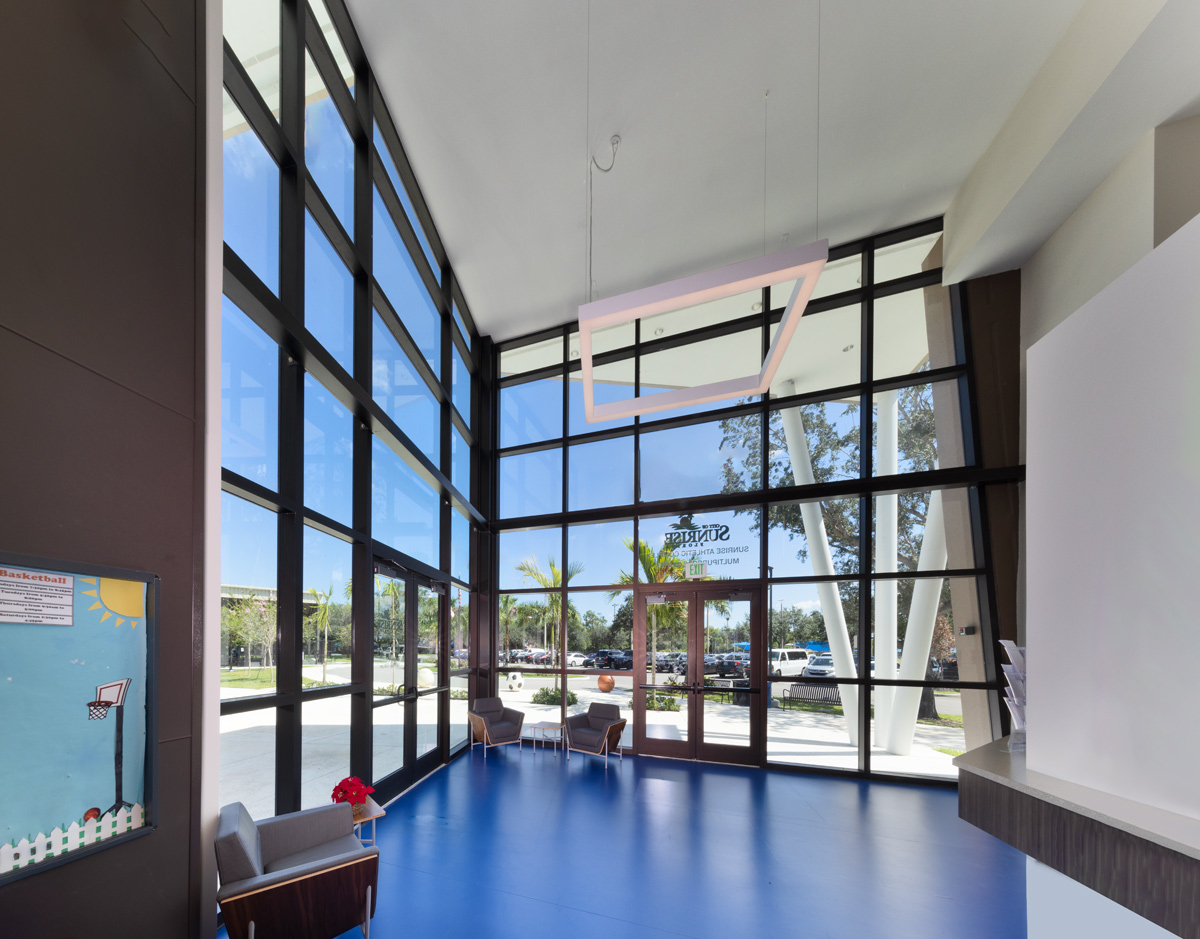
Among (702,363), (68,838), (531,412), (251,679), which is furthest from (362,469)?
(702,363)

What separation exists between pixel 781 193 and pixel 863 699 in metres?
6.22

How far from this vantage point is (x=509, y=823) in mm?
5605

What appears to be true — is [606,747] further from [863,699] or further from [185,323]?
[185,323]

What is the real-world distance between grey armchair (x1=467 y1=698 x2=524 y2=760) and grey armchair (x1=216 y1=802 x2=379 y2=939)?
15.2ft

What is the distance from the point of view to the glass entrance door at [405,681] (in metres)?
5.98

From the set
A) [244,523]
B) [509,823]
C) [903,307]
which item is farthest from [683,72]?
[509,823]

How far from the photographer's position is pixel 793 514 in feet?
27.4

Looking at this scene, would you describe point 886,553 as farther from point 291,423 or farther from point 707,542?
point 291,423

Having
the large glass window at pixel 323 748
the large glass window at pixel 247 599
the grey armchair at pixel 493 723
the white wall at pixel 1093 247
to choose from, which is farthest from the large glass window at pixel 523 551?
the white wall at pixel 1093 247

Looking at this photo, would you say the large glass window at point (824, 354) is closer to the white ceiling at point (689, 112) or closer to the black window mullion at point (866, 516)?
the black window mullion at point (866, 516)

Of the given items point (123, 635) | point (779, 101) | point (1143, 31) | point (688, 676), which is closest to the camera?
point (123, 635)

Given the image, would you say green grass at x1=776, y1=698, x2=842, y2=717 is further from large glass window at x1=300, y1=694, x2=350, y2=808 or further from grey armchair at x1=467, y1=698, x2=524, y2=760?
large glass window at x1=300, y1=694, x2=350, y2=808

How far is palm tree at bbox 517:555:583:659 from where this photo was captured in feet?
31.3

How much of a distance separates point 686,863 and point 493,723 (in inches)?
180
